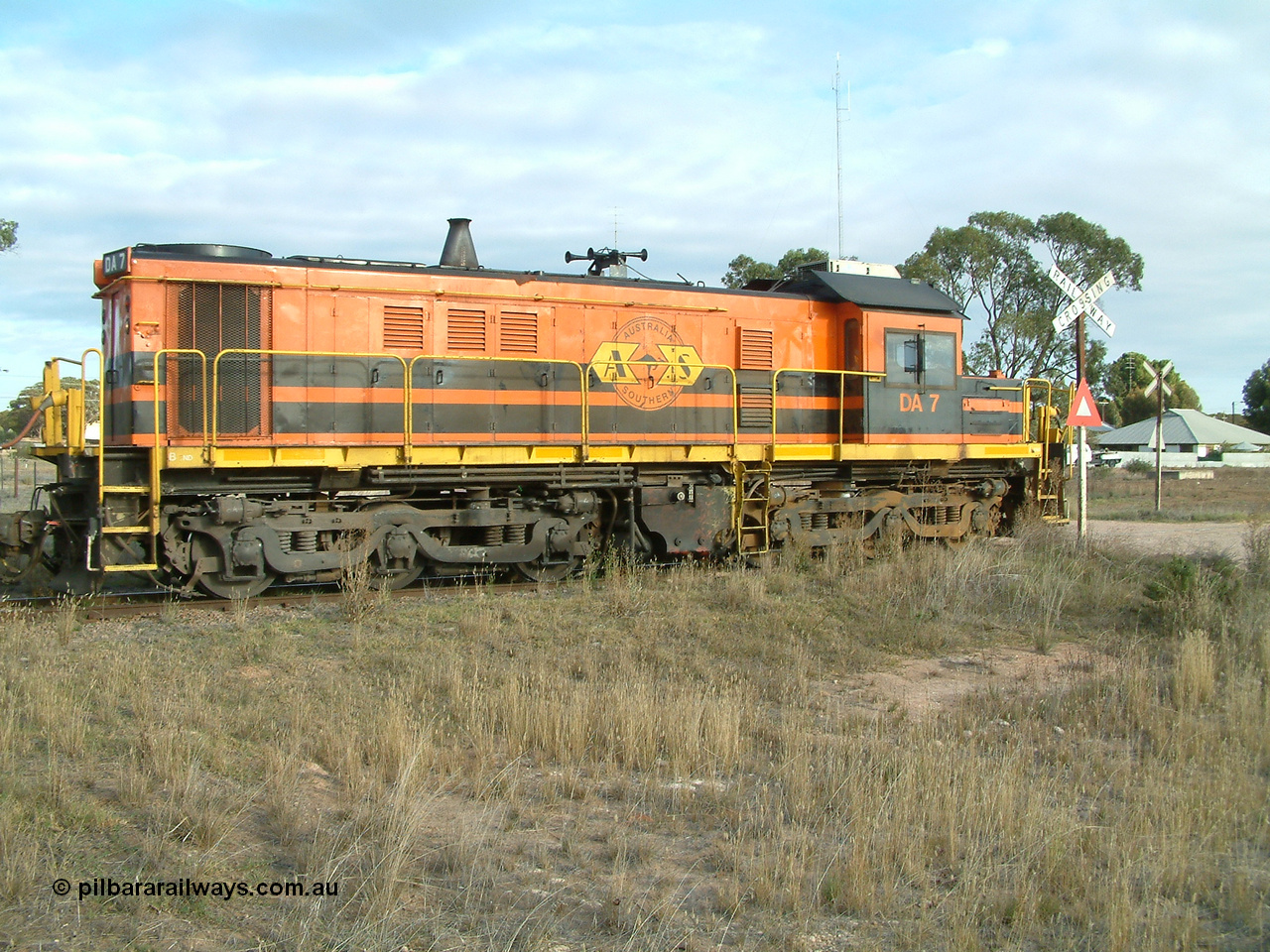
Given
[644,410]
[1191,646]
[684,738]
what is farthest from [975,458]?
[684,738]

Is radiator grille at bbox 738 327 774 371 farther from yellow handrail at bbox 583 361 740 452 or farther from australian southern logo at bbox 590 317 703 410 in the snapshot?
australian southern logo at bbox 590 317 703 410

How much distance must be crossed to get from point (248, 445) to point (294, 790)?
6153 mm

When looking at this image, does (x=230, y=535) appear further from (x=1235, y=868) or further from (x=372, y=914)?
(x=1235, y=868)

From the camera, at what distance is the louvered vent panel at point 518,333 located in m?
12.1

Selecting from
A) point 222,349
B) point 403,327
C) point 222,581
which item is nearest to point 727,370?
point 403,327

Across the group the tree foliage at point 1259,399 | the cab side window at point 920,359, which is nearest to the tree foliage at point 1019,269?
the cab side window at point 920,359

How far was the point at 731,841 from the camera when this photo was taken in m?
4.82

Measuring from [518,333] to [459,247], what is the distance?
1.45 m

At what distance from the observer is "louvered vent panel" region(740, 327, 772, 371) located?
13562 mm

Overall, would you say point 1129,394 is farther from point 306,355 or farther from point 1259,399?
point 306,355

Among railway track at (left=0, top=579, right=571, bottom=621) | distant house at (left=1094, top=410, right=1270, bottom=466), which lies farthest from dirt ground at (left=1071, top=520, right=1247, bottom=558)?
distant house at (left=1094, top=410, right=1270, bottom=466)

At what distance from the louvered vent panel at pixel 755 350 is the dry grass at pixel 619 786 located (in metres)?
5.08

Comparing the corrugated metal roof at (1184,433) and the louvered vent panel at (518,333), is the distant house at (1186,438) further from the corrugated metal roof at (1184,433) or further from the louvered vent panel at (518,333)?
the louvered vent panel at (518,333)

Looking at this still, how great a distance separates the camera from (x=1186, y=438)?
253 ft
